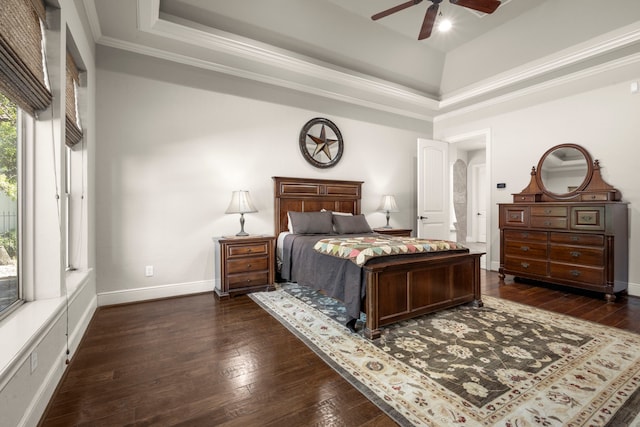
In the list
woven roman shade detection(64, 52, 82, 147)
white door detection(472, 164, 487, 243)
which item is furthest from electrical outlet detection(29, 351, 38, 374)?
white door detection(472, 164, 487, 243)

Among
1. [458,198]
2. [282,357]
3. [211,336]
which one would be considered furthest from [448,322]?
[458,198]

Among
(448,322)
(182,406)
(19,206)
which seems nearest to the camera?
(182,406)

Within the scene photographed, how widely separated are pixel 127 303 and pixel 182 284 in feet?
1.89

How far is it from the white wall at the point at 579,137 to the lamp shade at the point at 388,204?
163 centimetres

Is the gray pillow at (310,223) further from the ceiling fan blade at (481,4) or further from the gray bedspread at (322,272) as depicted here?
the ceiling fan blade at (481,4)

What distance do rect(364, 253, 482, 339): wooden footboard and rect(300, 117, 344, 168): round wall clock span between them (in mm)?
2472

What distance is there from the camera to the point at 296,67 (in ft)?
13.0

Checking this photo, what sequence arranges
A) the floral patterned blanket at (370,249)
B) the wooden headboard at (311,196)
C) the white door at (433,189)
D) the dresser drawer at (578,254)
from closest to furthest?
the floral patterned blanket at (370,249)
the dresser drawer at (578,254)
the wooden headboard at (311,196)
the white door at (433,189)

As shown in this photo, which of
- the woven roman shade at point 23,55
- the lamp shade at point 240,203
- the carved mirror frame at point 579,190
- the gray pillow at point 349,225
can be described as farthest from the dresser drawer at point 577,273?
the woven roman shade at point 23,55

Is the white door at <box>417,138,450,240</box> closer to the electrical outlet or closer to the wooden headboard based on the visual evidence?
the wooden headboard

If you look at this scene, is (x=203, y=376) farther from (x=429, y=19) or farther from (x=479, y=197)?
(x=479, y=197)

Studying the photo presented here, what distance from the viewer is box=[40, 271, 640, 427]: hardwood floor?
5.11 feet

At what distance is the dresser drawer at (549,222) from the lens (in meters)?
3.77

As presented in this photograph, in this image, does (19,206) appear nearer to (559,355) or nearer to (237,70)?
(237,70)
